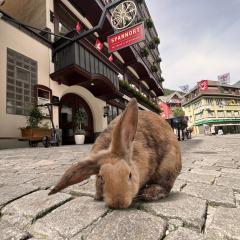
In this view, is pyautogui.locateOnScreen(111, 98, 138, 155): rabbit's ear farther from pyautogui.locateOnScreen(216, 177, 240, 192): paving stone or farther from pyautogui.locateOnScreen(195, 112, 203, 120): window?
pyautogui.locateOnScreen(195, 112, 203, 120): window

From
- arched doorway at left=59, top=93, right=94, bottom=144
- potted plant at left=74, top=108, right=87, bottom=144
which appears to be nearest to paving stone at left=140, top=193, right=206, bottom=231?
potted plant at left=74, top=108, right=87, bottom=144

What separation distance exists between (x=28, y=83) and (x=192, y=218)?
404 inches

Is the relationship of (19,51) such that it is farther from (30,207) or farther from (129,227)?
(129,227)

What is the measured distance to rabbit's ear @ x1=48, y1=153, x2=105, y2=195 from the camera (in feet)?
4.48

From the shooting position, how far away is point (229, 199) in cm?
193

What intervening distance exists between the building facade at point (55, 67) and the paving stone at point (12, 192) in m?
A: 7.16

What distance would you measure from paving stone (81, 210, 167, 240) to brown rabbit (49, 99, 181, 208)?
0.32 feet

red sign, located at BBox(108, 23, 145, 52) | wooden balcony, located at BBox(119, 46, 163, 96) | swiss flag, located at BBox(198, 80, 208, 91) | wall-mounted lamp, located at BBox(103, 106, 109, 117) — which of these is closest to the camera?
red sign, located at BBox(108, 23, 145, 52)

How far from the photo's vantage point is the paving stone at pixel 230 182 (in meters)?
2.39

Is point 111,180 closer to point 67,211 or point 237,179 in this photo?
point 67,211

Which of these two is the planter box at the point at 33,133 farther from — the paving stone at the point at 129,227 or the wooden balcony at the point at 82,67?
the paving stone at the point at 129,227

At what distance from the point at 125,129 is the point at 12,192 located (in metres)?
1.42

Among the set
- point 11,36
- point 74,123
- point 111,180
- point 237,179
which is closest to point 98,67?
point 74,123

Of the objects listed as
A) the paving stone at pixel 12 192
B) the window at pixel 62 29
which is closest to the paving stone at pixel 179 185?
the paving stone at pixel 12 192
